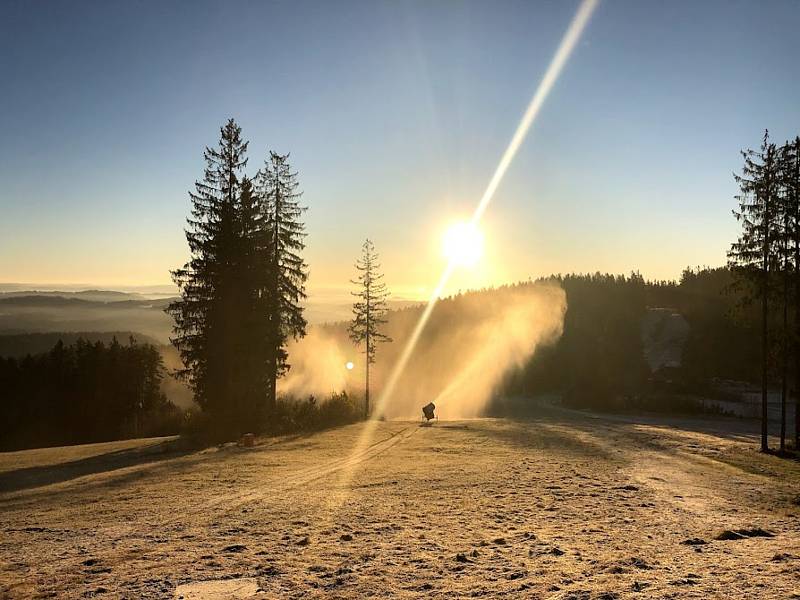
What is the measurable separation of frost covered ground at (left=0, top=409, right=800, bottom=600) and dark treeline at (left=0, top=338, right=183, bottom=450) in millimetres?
43038

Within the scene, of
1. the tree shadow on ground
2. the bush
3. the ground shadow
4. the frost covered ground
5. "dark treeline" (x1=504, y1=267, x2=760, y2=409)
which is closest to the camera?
the frost covered ground

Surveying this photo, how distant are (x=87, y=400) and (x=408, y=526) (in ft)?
214

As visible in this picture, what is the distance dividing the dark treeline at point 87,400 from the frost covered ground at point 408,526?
43038mm

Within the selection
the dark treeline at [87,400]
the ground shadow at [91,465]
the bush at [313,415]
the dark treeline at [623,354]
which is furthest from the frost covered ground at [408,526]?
the dark treeline at [87,400]

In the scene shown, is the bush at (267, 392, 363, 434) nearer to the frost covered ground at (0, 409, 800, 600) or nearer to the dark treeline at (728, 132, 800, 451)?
the frost covered ground at (0, 409, 800, 600)

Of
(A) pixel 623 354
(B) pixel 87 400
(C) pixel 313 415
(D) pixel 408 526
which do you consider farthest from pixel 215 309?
(A) pixel 623 354

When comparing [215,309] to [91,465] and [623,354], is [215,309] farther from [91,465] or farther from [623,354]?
[623,354]

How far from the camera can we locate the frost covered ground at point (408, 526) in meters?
8.24

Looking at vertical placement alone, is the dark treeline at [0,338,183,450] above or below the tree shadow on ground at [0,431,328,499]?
A: below

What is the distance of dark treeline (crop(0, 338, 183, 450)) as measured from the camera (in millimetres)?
63938

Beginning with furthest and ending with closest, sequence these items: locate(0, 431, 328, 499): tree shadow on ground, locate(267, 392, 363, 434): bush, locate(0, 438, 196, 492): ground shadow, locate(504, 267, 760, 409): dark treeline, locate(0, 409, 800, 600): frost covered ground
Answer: locate(504, 267, 760, 409): dark treeline, locate(267, 392, 363, 434): bush, locate(0, 438, 196, 492): ground shadow, locate(0, 431, 328, 499): tree shadow on ground, locate(0, 409, 800, 600): frost covered ground

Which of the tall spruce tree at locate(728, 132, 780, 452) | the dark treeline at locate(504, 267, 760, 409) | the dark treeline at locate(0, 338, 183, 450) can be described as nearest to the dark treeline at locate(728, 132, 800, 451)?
the tall spruce tree at locate(728, 132, 780, 452)

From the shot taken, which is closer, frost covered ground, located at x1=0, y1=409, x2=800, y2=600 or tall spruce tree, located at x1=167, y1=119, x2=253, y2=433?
frost covered ground, located at x1=0, y1=409, x2=800, y2=600

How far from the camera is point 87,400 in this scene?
65.6 metres
